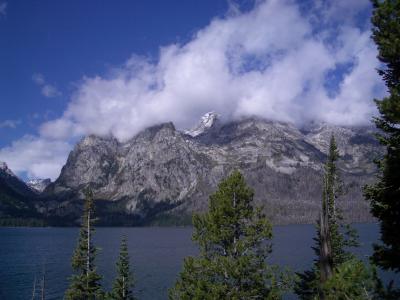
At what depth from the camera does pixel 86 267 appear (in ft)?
177

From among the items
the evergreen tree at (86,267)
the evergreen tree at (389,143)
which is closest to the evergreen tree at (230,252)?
the evergreen tree at (389,143)

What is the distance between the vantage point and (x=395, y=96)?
17.4 m

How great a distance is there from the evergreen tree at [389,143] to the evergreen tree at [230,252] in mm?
14052

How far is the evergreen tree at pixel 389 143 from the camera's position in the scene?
56.8ft

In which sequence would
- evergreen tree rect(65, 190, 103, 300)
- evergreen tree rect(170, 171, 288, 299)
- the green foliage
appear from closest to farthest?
1. the green foliage
2. evergreen tree rect(170, 171, 288, 299)
3. evergreen tree rect(65, 190, 103, 300)

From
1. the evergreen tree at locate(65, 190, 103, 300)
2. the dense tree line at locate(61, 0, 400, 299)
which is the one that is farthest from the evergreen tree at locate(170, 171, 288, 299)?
the evergreen tree at locate(65, 190, 103, 300)

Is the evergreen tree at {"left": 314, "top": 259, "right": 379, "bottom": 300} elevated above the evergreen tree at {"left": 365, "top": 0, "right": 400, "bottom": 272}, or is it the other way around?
the evergreen tree at {"left": 365, "top": 0, "right": 400, "bottom": 272}

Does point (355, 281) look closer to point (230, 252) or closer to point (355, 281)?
point (355, 281)

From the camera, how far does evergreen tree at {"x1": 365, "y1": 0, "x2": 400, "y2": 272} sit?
56.8ft

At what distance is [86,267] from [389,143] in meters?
44.3

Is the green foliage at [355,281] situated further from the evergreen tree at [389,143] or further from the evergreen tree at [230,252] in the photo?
the evergreen tree at [230,252]

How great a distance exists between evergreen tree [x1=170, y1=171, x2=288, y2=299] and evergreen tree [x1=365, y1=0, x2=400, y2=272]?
1405cm

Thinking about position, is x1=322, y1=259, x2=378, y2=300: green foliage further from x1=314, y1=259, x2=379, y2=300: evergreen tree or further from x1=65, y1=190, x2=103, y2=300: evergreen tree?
x1=65, y1=190, x2=103, y2=300: evergreen tree

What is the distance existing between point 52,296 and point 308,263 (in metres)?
89.2
